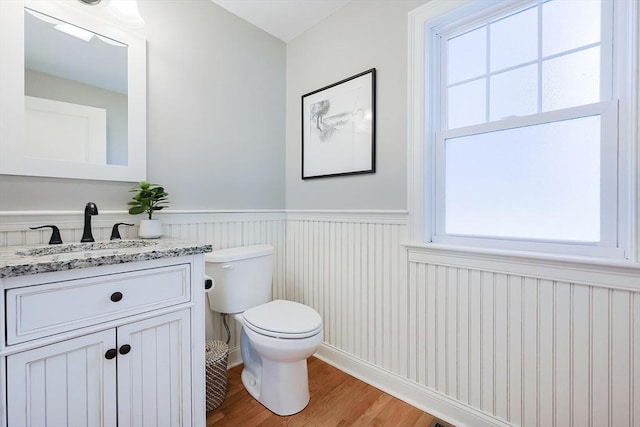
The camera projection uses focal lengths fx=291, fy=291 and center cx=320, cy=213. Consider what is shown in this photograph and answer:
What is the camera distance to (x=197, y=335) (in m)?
1.18

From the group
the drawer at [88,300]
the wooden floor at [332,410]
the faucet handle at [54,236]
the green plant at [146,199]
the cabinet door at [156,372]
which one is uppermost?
the green plant at [146,199]

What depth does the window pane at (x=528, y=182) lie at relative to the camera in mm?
1121

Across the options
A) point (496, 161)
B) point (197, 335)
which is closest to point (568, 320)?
point (496, 161)

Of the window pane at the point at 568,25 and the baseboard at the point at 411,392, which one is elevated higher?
the window pane at the point at 568,25

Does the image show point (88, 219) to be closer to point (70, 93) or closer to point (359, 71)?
point (70, 93)

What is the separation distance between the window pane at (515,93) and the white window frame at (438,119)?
21 cm

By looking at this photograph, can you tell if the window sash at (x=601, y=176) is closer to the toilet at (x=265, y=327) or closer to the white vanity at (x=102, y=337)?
the toilet at (x=265, y=327)

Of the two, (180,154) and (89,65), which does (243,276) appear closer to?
(180,154)

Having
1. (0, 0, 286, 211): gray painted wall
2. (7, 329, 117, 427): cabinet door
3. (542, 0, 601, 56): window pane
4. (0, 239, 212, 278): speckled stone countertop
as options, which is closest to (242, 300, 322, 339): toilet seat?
(0, 239, 212, 278): speckled stone countertop

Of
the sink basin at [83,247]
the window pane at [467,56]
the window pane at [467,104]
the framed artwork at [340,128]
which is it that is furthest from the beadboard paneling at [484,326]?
the sink basin at [83,247]

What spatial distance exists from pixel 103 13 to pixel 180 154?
700mm

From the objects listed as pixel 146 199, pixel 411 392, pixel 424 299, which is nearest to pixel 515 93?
pixel 424 299

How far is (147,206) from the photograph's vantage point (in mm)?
1424

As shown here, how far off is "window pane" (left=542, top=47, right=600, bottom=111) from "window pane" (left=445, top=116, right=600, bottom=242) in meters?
0.08
